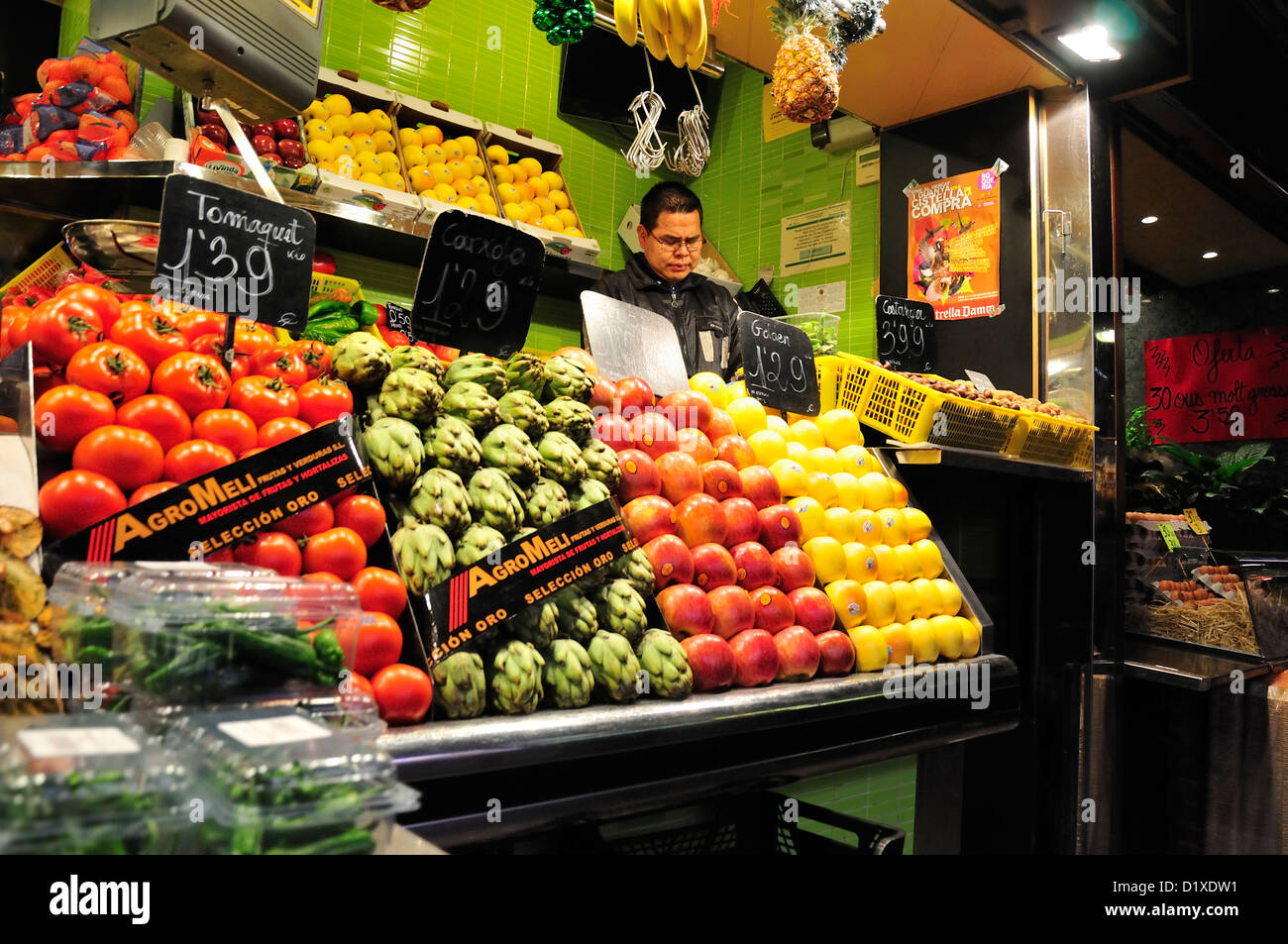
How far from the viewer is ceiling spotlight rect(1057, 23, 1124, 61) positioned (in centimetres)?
371

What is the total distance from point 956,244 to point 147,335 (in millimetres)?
4008

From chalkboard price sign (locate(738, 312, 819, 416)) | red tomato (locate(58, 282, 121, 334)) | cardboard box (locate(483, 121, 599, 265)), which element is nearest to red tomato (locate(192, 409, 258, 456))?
red tomato (locate(58, 282, 121, 334))

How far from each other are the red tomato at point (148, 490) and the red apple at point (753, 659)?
4.08 feet

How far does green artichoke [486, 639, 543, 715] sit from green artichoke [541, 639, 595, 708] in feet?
0.13

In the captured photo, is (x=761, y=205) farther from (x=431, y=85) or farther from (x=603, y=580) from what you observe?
(x=603, y=580)

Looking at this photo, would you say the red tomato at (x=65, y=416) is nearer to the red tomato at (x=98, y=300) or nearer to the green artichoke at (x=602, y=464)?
the red tomato at (x=98, y=300)

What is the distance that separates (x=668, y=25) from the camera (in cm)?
320

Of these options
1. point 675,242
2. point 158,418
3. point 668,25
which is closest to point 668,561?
point 158,418

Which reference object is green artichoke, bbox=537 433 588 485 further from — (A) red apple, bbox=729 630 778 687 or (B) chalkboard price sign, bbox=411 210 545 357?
(A) red apple, bbox=729 630 778 687

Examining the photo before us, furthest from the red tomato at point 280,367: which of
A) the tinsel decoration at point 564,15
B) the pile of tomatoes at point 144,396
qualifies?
the tinsel decoration at point 564,15

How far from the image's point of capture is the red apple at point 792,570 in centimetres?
230

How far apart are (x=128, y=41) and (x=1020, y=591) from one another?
3.73m

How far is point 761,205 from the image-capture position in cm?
638
